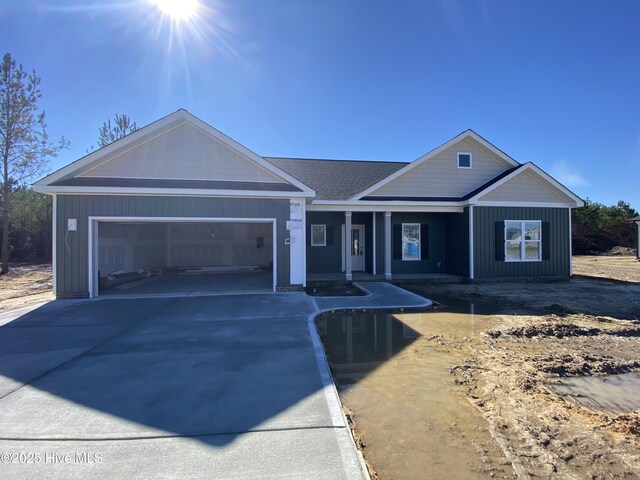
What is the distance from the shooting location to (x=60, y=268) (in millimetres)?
9281

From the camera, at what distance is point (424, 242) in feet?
46.1

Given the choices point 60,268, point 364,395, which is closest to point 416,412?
point 364,395

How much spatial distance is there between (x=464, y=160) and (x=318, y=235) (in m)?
6.47

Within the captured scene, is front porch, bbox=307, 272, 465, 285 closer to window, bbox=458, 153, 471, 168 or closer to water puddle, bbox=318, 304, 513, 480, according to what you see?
window, bbox=458, 153, 471, 168

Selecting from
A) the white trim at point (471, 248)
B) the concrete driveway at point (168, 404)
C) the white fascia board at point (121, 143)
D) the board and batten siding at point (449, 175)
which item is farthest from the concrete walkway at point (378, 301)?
the white fascia board at point (121, 143)

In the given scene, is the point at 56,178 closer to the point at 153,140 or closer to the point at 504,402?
the point at 153,140

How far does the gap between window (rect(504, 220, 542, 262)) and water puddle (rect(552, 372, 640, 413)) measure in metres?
8.77

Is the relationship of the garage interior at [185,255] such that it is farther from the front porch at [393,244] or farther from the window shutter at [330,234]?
the window shutter at [330,234]

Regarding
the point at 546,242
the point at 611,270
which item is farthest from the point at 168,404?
the point at 611,270

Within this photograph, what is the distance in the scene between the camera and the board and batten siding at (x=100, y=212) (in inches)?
368

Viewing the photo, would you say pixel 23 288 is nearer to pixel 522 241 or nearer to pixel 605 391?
pixel 605 391

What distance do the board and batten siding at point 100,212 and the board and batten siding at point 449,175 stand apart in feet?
19.0

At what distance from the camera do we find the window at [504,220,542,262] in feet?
41.5

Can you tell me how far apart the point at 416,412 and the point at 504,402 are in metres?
0.99
